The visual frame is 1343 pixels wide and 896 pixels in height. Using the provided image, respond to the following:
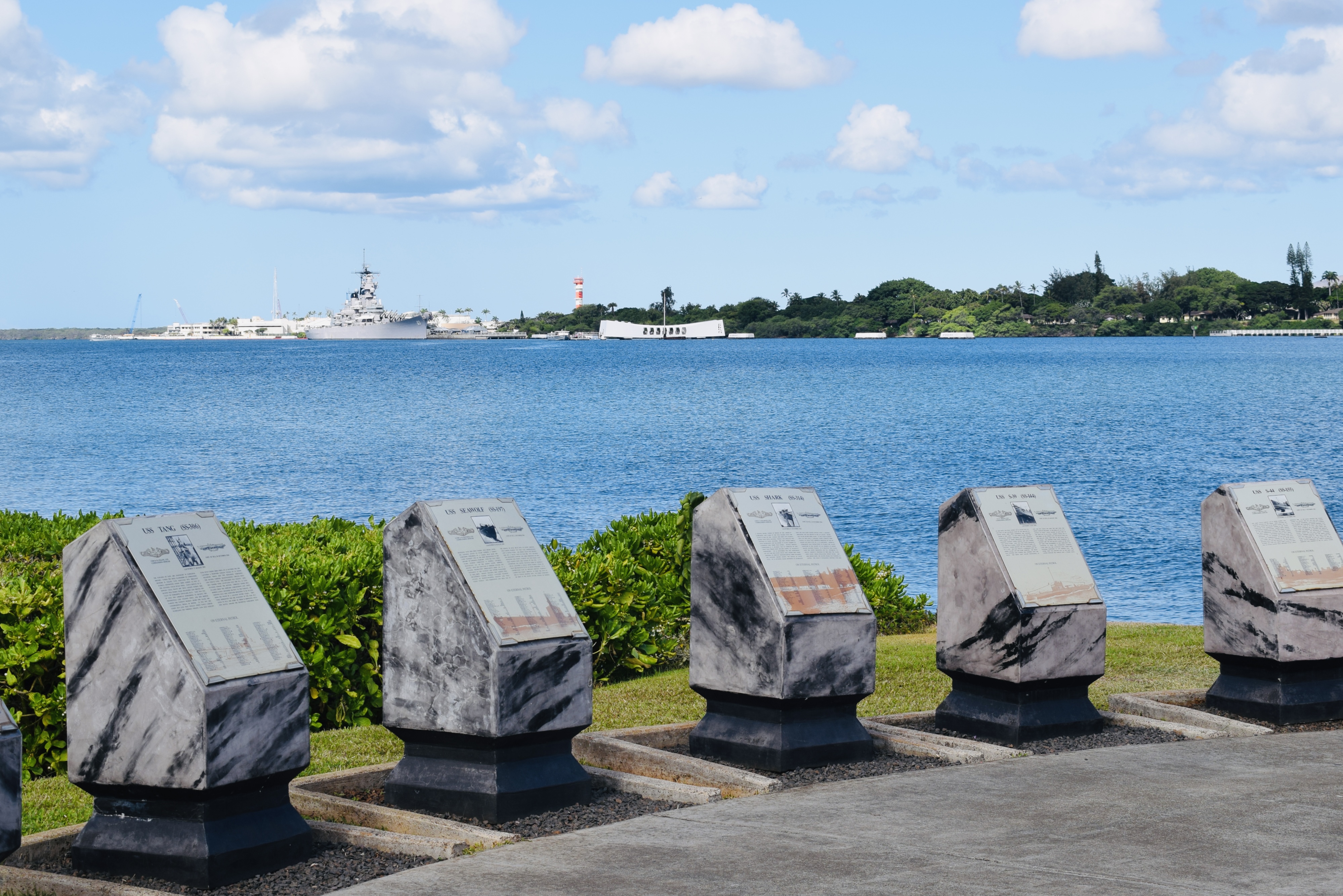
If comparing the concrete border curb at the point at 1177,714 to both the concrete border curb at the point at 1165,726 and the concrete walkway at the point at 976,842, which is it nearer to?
the concrete border curb at the point at 1165,726

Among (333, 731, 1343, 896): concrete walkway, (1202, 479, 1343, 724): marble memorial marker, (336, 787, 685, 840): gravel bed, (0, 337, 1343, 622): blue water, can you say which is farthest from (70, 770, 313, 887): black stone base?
(0, 337, 1343, 622): blue water

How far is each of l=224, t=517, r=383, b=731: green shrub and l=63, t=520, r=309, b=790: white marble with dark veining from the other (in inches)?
109

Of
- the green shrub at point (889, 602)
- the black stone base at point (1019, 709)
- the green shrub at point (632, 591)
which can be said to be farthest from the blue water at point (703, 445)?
the black stone base at point (1019, 709)

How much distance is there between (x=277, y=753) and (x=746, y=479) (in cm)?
3796

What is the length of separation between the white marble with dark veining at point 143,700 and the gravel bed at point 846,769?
2582 mm

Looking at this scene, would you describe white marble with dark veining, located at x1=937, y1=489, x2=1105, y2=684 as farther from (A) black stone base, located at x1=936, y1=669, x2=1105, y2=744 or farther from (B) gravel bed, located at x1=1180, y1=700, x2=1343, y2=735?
(B) gravel bed, located at x1=1180, y1=700, x2=1343, y2=735

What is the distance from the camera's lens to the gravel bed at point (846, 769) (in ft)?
24.1

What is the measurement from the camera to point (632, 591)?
11.4 metres

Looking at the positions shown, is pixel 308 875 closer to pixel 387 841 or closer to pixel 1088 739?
pixel 387 841

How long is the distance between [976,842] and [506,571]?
96.0 inches

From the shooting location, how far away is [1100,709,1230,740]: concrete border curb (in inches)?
329

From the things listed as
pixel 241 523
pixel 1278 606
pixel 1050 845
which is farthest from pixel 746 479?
pixel 1050 845

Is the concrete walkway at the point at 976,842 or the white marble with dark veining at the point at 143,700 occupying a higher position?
the white marble with dark veining at the point at 143,700

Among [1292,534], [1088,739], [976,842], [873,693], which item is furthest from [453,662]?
[1292,534]
